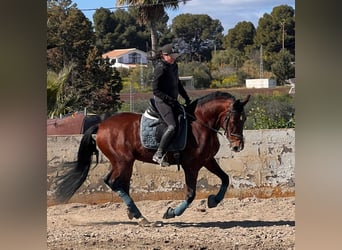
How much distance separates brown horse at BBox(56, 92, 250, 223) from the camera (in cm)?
467

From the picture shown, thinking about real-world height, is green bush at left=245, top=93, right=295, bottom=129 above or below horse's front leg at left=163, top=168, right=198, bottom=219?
above

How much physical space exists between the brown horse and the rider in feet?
Result: 0.32

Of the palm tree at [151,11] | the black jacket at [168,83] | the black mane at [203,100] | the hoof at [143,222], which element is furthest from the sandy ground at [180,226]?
the palm tree at [151,11]

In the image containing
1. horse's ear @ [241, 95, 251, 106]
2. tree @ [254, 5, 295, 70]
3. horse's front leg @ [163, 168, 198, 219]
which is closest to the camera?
tree @ [254, 5, 295, 70]

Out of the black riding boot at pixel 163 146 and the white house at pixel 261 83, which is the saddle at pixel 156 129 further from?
the white house at pixel 261 83

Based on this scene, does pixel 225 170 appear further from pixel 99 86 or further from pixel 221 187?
pixel 99 86

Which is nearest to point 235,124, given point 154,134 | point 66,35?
point 154,134

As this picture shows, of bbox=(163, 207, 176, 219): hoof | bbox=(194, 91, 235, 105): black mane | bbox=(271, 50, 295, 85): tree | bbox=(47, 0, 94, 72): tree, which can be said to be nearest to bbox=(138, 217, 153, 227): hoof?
bbox=(163, 207, 176, 219): hoof

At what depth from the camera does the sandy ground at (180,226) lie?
4.68m

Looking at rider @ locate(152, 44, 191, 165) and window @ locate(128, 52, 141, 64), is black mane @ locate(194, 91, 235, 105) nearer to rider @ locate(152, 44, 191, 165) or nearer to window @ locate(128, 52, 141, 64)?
rider @ locate(152, 44, 191, 165)

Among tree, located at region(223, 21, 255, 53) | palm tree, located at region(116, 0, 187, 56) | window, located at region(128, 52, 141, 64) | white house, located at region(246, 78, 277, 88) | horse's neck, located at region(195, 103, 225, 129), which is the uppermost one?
palm tree, located at region(116, 0, 187, 56)
